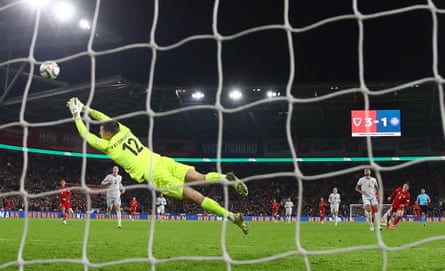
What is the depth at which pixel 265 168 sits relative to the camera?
118ft

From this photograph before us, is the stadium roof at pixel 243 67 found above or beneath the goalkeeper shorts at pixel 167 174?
above

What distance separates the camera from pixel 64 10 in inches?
827

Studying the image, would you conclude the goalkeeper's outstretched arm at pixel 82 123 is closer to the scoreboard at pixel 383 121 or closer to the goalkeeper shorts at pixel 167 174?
the goalkeeper shorts at pixel 167 174

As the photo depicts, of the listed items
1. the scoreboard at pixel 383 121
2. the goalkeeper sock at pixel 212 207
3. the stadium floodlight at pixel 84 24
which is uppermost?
the stadium floodlight at pixel 84 24

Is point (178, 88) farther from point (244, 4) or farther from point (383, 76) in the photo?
point (383, 76)

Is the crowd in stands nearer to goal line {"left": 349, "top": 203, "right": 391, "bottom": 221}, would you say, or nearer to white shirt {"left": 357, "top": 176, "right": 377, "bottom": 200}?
goal line {"left": 349, "top": 203, "right": 391, "bottom": 221}

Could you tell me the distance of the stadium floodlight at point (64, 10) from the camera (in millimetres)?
20909

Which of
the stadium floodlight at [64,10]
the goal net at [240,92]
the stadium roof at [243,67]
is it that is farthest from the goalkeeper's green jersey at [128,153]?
the stadium roof at [243,67]

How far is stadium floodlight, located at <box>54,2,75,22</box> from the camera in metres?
20.9

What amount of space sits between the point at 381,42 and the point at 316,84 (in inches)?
172

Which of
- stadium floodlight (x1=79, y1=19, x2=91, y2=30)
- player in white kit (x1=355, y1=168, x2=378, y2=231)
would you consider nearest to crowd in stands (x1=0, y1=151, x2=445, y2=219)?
stadium floodlight (x1=79, y1=19, x2=91, y2=30)

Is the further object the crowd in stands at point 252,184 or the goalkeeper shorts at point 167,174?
the crowd in stands at point 252,184

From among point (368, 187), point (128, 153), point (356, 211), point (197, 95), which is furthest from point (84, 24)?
point (128, 153)

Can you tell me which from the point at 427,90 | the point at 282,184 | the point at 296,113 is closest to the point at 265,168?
the point at 282,184
